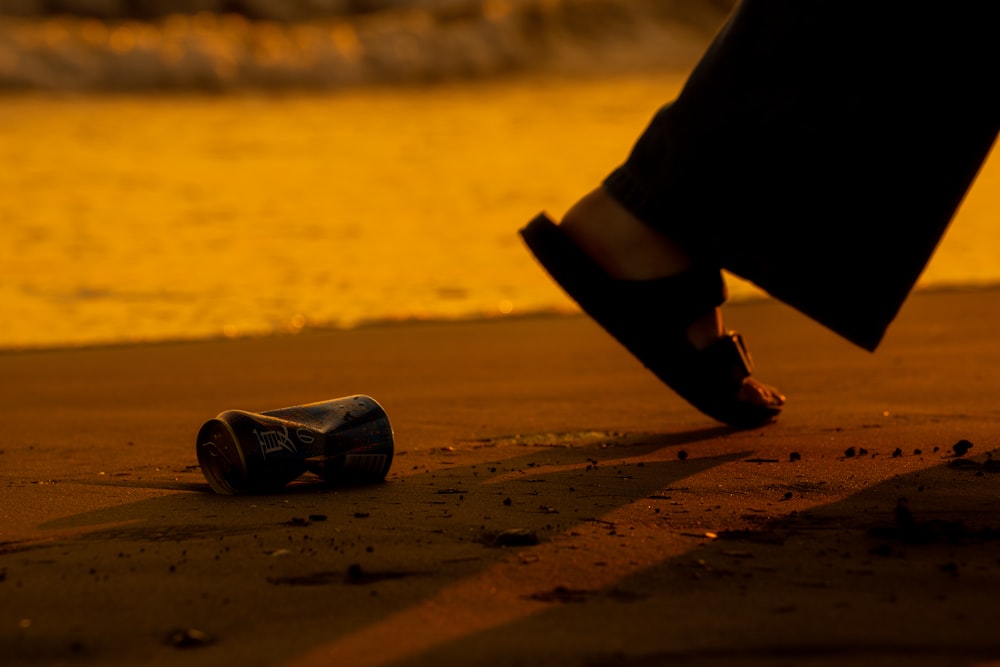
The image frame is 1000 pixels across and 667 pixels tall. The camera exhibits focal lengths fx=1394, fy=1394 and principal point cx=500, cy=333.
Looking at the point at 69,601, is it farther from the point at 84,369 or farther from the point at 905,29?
the point at 84,369

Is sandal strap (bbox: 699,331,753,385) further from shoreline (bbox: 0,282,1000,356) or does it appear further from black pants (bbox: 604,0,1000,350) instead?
shoreline (bbox: 0,282,1000,356)

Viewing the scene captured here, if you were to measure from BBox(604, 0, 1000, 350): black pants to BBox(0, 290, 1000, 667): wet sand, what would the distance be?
11.8 inches

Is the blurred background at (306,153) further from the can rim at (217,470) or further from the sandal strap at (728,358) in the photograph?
the can rim at (217,470)

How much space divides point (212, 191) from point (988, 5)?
5.52 metres

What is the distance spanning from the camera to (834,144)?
1.83 m

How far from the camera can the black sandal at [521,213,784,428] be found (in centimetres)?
216

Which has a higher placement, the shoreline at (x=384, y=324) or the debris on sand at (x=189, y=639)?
the shoreline at (x=384, y=324)

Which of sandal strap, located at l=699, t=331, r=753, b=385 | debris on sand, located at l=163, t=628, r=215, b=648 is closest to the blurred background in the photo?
sandal strap, located at l=699, t=331, r=753, b=385

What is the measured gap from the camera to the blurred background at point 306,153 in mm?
4648

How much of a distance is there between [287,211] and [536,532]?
4860 millimetres

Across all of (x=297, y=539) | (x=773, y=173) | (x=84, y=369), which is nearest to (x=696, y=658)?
(x=297, y=539)

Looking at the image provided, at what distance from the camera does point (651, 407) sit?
2713 mm

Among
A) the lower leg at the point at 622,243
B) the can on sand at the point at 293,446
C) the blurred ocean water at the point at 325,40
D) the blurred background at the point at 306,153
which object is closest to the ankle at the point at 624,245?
the lower leg at the point at 622,243

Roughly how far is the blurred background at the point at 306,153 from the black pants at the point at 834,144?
2.28 m
